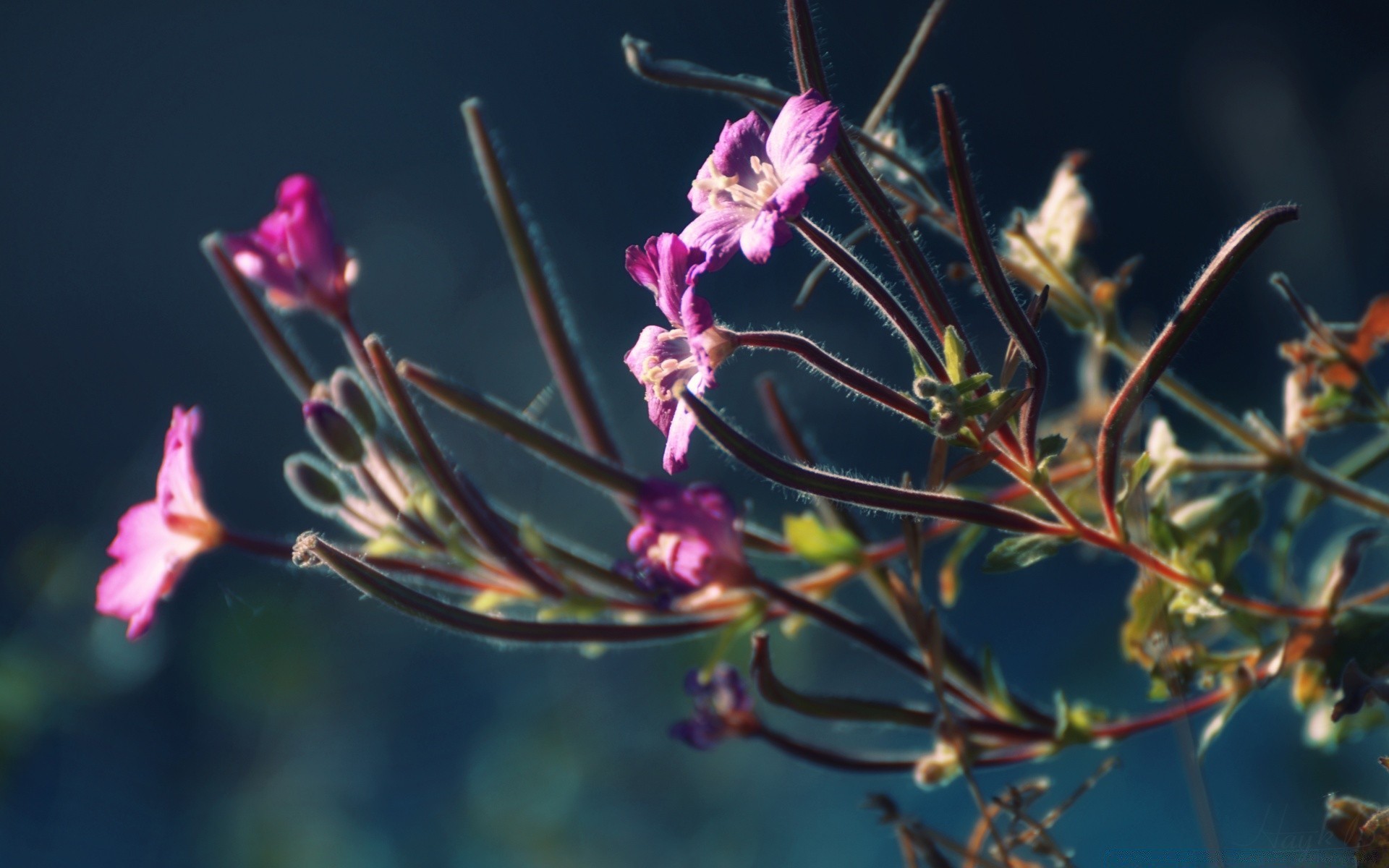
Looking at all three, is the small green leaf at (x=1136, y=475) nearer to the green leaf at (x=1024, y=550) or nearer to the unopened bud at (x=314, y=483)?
the green leaf at (x=1024, y=550)

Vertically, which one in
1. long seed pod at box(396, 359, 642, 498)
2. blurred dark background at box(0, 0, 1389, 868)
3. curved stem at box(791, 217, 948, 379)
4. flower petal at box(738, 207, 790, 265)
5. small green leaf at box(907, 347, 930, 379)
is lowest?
blurred dark background at box(0, 0, 1389, 868)

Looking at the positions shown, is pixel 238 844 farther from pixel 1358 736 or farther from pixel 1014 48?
pixel 1014 48

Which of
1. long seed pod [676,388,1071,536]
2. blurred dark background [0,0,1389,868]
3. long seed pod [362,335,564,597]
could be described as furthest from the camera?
blurred dark background [0,0,1389,868]

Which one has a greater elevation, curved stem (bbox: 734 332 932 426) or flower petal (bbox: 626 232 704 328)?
flower petal (bbox: 626 232 704 328)

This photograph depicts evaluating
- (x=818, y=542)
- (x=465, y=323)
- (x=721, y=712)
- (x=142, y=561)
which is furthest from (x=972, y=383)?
(x=465, y=323)

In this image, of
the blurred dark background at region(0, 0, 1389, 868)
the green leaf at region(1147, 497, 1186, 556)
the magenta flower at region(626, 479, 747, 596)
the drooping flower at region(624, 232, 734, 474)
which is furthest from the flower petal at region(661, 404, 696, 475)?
the blurred dark background at region(0, 0, 1389, 868)

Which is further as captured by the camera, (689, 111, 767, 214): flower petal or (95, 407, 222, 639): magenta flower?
(95, 407, 222, 639): magenta flower

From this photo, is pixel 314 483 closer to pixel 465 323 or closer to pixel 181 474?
pixel 181 474

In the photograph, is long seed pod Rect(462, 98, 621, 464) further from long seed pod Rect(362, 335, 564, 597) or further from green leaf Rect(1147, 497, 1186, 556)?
green leaf Rect(1147, 497, 1186, 556)

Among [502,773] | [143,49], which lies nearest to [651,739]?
[502,773]
